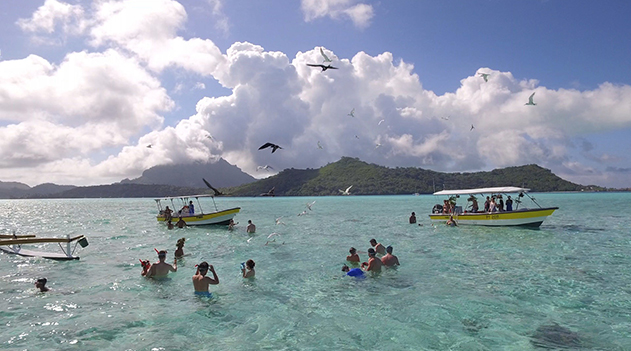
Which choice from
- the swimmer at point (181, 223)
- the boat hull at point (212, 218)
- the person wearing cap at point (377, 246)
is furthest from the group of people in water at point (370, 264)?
the swimmer at point (181, 223)

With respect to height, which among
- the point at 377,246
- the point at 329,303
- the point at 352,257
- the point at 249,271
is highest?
the point at 377,246

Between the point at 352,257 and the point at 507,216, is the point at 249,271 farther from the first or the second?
the point at 507,216

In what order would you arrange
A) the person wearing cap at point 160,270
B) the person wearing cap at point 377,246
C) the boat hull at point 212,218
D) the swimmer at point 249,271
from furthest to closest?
the boat hull at point 212,218 < the person wearing cap at point 377,246 < the person wearing cap at point 160,270 < the swimmer at point 249,271

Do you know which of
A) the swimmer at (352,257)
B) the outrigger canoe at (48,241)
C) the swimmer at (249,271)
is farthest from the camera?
the outrigger canoe at (48,241)

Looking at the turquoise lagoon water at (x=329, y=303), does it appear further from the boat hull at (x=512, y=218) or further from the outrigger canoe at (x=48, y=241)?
the boat hull at (x=512, y=218)

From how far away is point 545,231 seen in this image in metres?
28.2

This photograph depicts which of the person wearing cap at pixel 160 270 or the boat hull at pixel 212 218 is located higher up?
the boat hull at pixel 212 218

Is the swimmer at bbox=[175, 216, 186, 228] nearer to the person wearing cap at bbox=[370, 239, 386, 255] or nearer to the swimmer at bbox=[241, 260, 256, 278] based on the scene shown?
the swimmer at bbox=[241, 260, 256, 278]

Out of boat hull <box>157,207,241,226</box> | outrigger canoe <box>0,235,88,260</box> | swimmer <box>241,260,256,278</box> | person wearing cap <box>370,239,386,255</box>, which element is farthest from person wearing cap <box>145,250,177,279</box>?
boat hull <box>157,207,241,226</box>

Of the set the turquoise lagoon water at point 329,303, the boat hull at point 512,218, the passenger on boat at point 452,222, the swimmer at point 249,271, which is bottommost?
the turquoise lagoon water at point 329,303

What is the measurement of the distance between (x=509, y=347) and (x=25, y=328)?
12.1 m

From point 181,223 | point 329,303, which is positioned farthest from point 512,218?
point 181,223

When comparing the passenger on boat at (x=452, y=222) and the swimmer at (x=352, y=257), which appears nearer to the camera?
the swimmer at (x=352, y=257)

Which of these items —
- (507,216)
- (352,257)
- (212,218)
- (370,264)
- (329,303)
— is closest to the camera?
(329,303)
